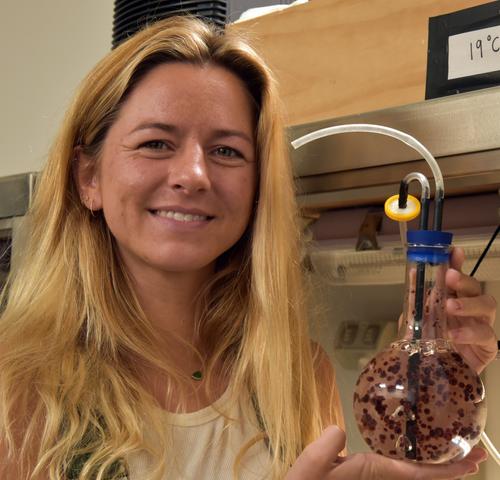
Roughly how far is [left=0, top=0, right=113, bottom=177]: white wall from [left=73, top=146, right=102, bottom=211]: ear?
0.96 m

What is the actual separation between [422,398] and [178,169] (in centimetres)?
42

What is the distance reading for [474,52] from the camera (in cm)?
79

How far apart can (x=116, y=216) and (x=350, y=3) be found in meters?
0.37

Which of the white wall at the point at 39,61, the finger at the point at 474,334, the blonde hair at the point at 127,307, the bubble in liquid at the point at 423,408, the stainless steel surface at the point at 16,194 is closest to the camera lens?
the bubble in liquid at the point at 423,408

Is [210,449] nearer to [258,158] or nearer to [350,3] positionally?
[258,158]

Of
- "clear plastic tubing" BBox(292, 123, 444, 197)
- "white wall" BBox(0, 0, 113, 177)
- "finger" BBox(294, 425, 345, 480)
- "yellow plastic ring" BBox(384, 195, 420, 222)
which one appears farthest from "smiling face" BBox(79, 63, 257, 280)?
"white wall" BBox(0, 0, 113, 177)

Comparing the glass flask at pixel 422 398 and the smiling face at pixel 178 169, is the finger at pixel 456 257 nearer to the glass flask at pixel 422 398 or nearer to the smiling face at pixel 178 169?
the glass flask at pixel 422 398

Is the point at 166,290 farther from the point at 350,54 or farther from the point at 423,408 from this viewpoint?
the point at 423,408

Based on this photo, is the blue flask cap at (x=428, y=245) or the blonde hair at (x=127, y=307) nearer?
the blue flask cap at (x=428, y=245)

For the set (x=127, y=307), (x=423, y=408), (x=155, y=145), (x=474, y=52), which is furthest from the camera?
(x=127, y=307)

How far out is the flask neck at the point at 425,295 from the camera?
0.61 m

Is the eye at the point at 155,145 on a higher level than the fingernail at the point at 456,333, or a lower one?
higher

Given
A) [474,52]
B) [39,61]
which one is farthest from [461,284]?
[39,61]

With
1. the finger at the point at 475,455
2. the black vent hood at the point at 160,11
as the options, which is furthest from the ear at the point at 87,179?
the finger at the point at 475,455
